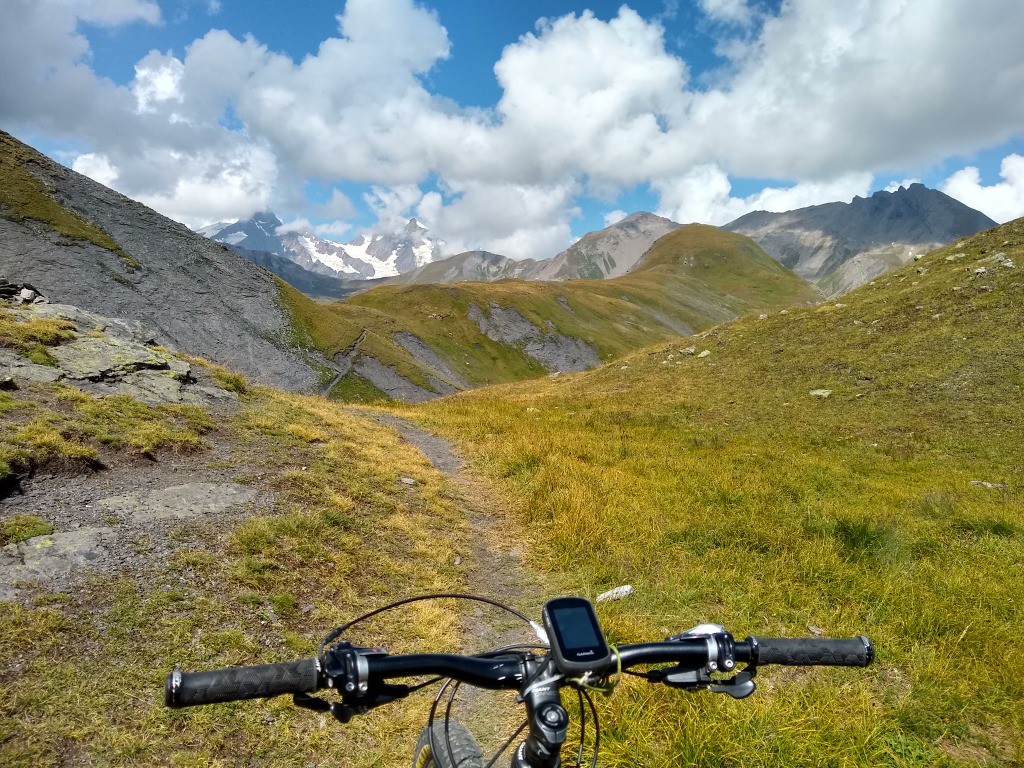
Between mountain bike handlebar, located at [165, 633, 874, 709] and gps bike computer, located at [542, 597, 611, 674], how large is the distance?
6.2 inches

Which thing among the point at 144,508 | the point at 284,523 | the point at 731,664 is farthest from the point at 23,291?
the point at 731,664

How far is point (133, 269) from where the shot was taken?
51594 millimetres

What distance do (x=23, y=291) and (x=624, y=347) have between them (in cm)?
13732

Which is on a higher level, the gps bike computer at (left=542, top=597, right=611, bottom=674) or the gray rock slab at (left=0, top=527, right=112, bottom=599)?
the gps bike computer at (left=542, top=597, right=611, bottom=674)

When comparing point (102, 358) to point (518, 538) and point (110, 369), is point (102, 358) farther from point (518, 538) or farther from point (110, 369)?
point (518, 538)

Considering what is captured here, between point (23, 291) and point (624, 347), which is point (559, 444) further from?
point (624, 347)

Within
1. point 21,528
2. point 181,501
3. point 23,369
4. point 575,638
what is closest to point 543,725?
point 575,638

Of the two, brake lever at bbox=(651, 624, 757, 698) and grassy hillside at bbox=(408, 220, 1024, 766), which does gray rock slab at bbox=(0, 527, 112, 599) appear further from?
brake lever at bbox=(651, 624, 757, 698)

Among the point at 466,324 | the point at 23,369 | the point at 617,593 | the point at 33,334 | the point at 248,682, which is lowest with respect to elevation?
the point at 617,593

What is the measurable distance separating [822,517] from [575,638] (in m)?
10.2

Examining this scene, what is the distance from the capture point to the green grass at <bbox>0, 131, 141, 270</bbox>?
4756 centimetres

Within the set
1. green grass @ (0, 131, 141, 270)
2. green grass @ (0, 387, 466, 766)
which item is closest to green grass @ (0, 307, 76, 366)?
green grass @ (0, 387, 466, 766)

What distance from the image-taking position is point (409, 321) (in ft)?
390

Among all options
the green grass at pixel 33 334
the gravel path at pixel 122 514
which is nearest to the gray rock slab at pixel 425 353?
the green grass at pixel 33 334
